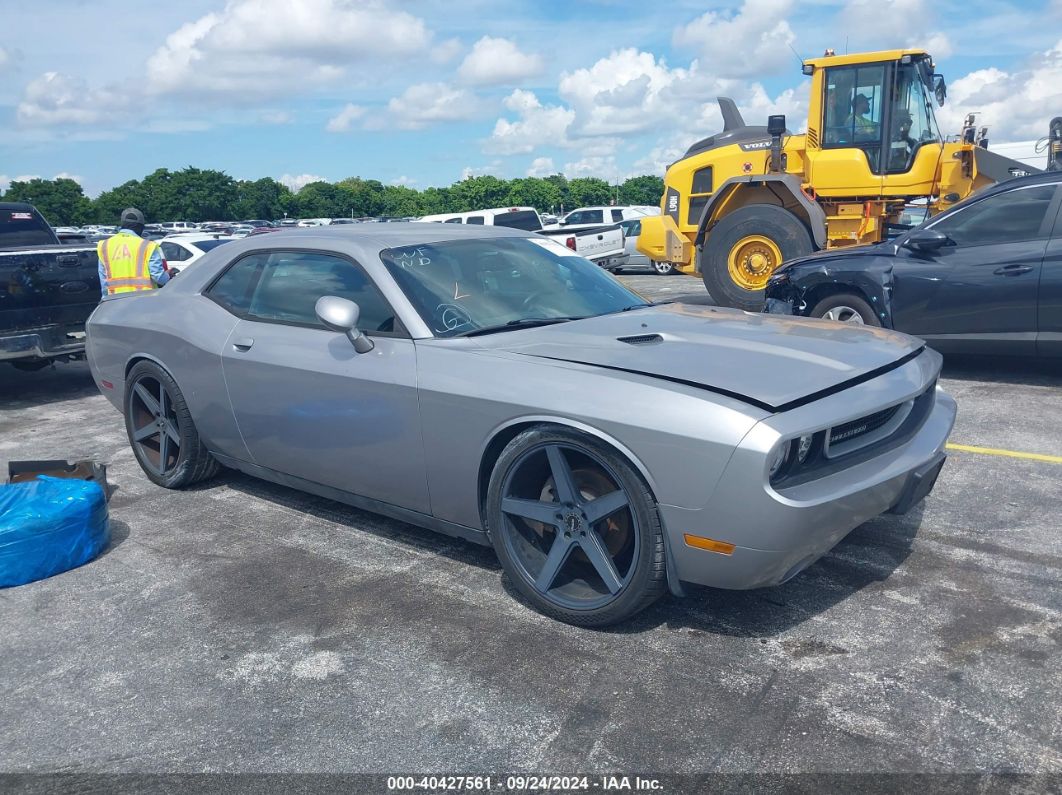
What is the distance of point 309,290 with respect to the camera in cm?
442

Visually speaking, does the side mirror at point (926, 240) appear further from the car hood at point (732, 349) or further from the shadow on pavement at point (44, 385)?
the shadow on pavement at point (44, 385)

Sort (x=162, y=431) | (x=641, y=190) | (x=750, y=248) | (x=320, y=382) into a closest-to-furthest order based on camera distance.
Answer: (x=320, y=382) < (x=162, y=431) < (x=750, y=248) < (x=641, y=190)

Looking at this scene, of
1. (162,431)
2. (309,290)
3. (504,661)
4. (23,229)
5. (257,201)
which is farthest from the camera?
(257,201)

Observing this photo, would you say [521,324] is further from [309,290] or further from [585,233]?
[585,233]

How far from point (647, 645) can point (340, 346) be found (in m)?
1.91

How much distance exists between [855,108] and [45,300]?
8.99 m

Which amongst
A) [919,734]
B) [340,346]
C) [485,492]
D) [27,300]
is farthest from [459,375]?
[27,300]

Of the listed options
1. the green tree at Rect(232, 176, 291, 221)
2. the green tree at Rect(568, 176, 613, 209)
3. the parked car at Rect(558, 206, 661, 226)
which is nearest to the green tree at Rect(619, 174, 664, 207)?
the green tree at Rect(568, 176, 613, 209)

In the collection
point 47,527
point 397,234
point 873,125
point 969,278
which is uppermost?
point 873,125

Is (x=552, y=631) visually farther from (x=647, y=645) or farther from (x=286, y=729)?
(x=286, y=729)

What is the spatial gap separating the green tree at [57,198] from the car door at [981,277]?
96187 millimetres

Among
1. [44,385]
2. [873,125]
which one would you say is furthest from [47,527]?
[873,125]

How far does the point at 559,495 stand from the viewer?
336 centimetres

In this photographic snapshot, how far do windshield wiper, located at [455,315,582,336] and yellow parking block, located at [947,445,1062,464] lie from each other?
2.82 metres
